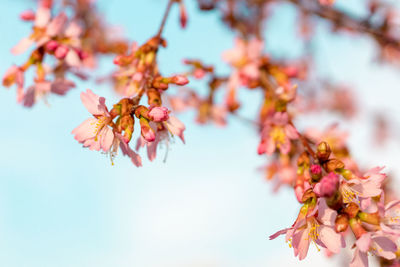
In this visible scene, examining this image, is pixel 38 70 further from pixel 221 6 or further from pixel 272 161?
pixel 221 6

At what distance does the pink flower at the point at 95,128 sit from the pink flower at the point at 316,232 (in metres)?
0.91

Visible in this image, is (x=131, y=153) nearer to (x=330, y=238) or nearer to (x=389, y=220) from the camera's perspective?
(x=330, y=238)

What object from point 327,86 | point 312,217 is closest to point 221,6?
point 312,217

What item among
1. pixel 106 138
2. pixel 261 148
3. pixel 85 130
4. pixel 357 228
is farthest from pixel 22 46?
pixel 357 228

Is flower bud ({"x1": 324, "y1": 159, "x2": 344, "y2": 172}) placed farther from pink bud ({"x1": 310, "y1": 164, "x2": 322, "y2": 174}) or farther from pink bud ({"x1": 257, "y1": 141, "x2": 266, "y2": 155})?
pink bud ({"x1": 257, "y1": 141, "x2": 266, "y2": 155})

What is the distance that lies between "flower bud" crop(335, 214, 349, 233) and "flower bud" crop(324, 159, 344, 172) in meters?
0.25

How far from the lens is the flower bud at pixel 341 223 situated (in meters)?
1.54

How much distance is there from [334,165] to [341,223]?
1.01 ft

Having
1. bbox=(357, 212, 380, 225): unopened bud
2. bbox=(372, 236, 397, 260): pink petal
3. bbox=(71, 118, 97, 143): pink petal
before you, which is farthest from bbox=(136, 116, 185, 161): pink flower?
bbox=(372, 236, 397, 260): pink petal

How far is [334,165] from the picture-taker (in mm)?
1746

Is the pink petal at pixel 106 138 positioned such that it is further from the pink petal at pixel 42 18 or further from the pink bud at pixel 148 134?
the pink petal at pixel 42 18

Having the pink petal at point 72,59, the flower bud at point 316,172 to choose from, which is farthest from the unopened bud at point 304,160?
the pink petal at point 72,59

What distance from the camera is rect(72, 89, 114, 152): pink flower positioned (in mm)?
1764

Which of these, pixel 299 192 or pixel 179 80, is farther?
pixel 179 80
